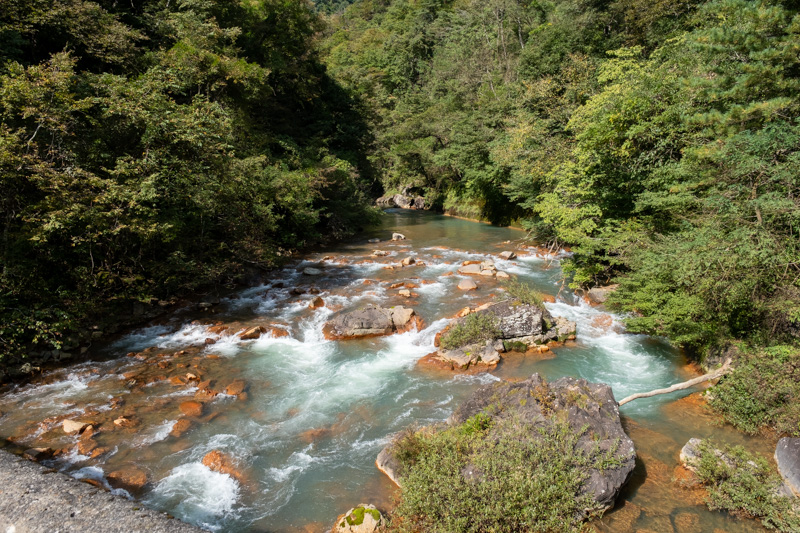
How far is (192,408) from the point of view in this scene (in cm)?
880

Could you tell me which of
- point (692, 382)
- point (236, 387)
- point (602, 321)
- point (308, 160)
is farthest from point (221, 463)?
point (308, 160)

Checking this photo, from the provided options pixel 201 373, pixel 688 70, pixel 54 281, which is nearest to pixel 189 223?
pixel 54 281

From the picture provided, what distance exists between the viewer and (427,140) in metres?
38.4

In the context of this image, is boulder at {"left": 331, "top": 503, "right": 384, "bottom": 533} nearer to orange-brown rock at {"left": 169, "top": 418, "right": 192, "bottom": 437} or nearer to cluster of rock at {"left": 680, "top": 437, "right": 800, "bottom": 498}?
orange-brown rock at {"left": 169, "top": 418, "right": 192, "bottom": 437}

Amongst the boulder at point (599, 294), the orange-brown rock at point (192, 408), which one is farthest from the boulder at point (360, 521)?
the boulder at point (599, 294)

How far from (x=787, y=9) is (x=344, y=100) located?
96.1 feet

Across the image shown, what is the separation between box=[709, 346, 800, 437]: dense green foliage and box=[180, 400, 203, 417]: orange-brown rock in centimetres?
1111

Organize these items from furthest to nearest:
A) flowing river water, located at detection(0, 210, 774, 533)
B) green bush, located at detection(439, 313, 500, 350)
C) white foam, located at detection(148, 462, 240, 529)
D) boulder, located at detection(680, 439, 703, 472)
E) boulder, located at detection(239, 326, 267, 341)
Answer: boulder, located at detection(239, 326, 267, 341) < green bush, located at detection(439, 313, 500, 350) < boulder, located at detection(680, 439, 703, 472) < flowing river water, located at detection(0, 210, 774, 533) < white foam, located at detection(148, 462, 240, 529)

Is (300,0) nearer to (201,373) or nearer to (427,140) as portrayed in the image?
(427,140)

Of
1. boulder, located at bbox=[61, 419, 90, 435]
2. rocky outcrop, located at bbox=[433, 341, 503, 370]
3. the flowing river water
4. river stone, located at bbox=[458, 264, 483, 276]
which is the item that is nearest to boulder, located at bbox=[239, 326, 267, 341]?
the flowing river water

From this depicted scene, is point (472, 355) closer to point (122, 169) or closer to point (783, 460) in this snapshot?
point (783, 460)

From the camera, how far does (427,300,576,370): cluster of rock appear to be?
35.2 ft

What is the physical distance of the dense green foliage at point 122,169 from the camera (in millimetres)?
9586

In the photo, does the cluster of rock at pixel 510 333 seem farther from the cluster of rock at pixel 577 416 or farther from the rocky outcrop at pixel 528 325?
the cluster of rock at pixel 577 416
